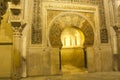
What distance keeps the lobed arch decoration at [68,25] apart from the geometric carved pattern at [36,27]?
49 centimetres

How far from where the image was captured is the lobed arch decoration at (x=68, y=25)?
7754 mm

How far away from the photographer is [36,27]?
297 inches

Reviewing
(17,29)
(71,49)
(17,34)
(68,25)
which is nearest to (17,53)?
(17,34)

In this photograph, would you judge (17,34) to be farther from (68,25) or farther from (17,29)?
(68,25)

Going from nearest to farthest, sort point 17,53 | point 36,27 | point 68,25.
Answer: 1. point 17,53
2. point 36,27
3. point 68,25

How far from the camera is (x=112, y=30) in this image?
8.52 meters

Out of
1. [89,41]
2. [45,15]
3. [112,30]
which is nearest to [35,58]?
[45,15]

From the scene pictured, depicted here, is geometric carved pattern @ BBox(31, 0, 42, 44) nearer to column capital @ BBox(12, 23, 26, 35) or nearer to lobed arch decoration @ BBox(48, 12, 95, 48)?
lobed arch decoration @ BBox(48, 12, 95, 48)

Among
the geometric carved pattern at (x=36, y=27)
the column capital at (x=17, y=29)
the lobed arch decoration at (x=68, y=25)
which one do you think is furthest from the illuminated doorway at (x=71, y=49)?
the column capital at (x=17, y=29)

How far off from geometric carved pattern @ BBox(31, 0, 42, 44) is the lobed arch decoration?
492 millimetres

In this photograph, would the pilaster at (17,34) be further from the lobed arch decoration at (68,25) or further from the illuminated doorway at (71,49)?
the illuminated doorway at (71,49)

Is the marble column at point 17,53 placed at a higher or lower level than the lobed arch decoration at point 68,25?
lower

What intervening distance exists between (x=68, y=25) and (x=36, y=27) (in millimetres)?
1659

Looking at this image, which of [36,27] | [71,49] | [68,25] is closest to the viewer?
[36,27]
